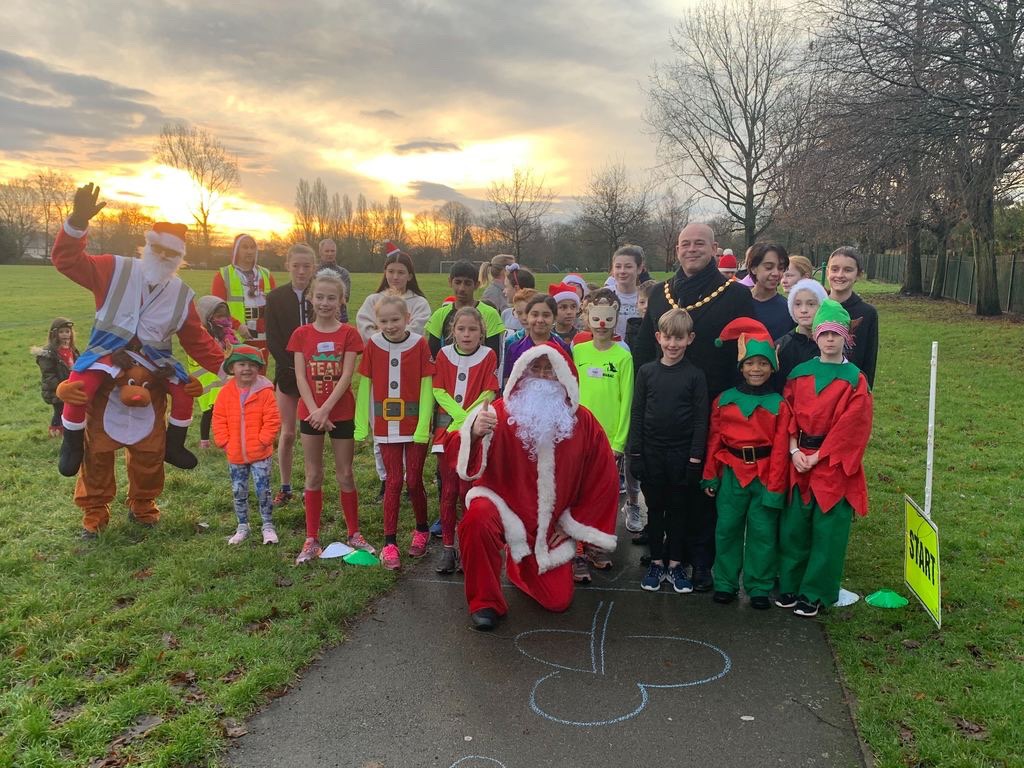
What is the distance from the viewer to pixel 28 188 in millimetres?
59625

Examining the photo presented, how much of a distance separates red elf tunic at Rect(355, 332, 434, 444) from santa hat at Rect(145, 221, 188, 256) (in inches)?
69.9

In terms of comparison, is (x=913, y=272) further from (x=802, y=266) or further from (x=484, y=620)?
(x=484, y=620)

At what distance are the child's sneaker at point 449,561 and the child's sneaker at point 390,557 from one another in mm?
294

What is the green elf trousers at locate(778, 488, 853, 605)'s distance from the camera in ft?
13.9

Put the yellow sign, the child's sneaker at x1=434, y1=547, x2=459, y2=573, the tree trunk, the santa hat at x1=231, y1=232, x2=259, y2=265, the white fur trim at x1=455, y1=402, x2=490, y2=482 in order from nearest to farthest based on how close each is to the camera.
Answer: the yellow sign, the white fur trim at x1=455, y1=402, x2=490, y2=482, the child's sneaker at x1=434, y1=547, x2=459, y2=573, the santa hat at x1=231, y1=232, x2=259, y2=265, the tree trunk

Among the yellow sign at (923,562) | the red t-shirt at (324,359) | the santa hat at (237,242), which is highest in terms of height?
the santa hat at (237,242)

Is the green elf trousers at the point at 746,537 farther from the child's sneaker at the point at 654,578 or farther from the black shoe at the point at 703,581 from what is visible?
the child's sneaker at the point at 654,578

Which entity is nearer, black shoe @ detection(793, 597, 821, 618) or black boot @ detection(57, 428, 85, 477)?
black shoe @ detection(793, 597, 821, 618)

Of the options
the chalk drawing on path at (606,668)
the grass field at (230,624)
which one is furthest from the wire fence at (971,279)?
the chalk drawing on path at (606,668)

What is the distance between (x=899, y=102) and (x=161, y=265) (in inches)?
471

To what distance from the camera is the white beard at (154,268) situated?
525 cm

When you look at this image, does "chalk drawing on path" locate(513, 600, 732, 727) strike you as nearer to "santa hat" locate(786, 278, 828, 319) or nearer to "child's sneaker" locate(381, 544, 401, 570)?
"child's sneaker" locate(381, 544, 401, 570)

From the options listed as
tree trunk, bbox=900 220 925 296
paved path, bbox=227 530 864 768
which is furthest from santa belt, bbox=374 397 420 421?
tree trunk, bbox=900 220 925 296

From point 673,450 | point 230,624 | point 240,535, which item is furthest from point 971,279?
point 230,624
